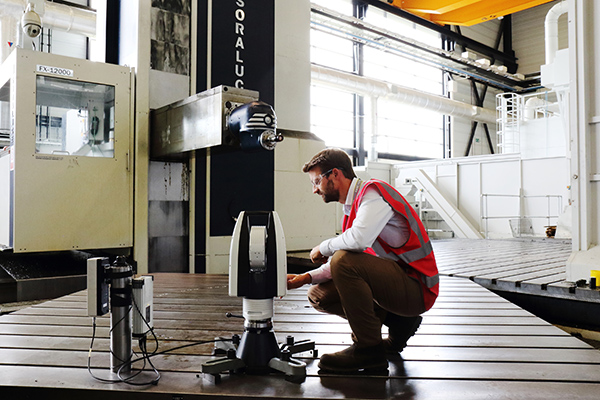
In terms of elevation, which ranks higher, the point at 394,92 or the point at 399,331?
the point at 394,92

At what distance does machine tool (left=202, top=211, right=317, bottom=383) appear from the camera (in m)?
1.64

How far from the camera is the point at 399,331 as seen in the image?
195 centimetres

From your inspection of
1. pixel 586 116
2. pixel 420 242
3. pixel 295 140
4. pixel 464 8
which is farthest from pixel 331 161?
pixel 464 8

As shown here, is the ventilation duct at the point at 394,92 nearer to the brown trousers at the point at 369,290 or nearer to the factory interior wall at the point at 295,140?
the factory interior wall at the point at 295,140

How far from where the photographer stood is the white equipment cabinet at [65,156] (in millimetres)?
3705

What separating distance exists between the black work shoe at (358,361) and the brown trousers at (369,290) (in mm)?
25

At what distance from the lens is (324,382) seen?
1.65m

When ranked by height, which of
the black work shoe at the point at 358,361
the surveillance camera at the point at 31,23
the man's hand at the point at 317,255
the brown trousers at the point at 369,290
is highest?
the surveillance camera at the point at 31,23

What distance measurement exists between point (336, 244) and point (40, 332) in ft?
5.17

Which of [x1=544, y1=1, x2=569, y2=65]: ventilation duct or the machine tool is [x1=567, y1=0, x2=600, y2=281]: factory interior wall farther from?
[x1=544, y1=1, x2=569, y2=65]: ventilation duct

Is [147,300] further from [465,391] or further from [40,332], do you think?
[465,391]

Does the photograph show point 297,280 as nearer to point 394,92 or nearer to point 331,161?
point 331,161

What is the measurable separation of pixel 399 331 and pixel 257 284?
2.23 feet

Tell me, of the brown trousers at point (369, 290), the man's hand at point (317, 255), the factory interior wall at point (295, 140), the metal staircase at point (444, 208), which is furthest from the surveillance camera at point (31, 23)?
the metal staircase at point (444, 208)
